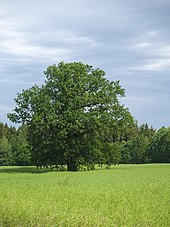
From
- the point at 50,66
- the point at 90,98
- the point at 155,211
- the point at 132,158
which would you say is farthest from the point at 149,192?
the point at 132,158

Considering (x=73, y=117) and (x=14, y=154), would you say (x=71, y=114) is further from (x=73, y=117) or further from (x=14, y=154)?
(x=14, y=154)

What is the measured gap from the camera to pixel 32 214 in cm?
1400

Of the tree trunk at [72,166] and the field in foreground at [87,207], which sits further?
the tree trunk at [72,166]

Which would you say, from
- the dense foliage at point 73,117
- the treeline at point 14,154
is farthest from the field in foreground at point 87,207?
the treeline at point 14,154

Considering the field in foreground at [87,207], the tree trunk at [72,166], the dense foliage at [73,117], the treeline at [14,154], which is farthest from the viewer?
the treeline at [14,154]

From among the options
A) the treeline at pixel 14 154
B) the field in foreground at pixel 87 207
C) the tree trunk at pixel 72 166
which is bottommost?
the field in foreground at pixel 87 207

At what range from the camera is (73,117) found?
38.7 m

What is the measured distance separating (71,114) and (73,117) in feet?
1.13

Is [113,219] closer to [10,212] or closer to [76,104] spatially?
[10,212]

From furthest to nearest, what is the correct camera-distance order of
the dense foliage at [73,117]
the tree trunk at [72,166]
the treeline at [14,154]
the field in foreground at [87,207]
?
the treeline at [14,154] → the tree trunk at [72,166] → the dense foliage at [73,117] → the field in foreground at [87,207]

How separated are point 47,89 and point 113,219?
29212 mm

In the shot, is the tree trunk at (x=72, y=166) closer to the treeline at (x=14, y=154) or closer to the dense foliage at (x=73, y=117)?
the dense foliage at (x=73, y=117)

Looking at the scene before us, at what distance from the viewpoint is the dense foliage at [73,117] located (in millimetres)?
39188

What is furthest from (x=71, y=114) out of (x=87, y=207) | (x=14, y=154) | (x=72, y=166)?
(x=14, y=154)
